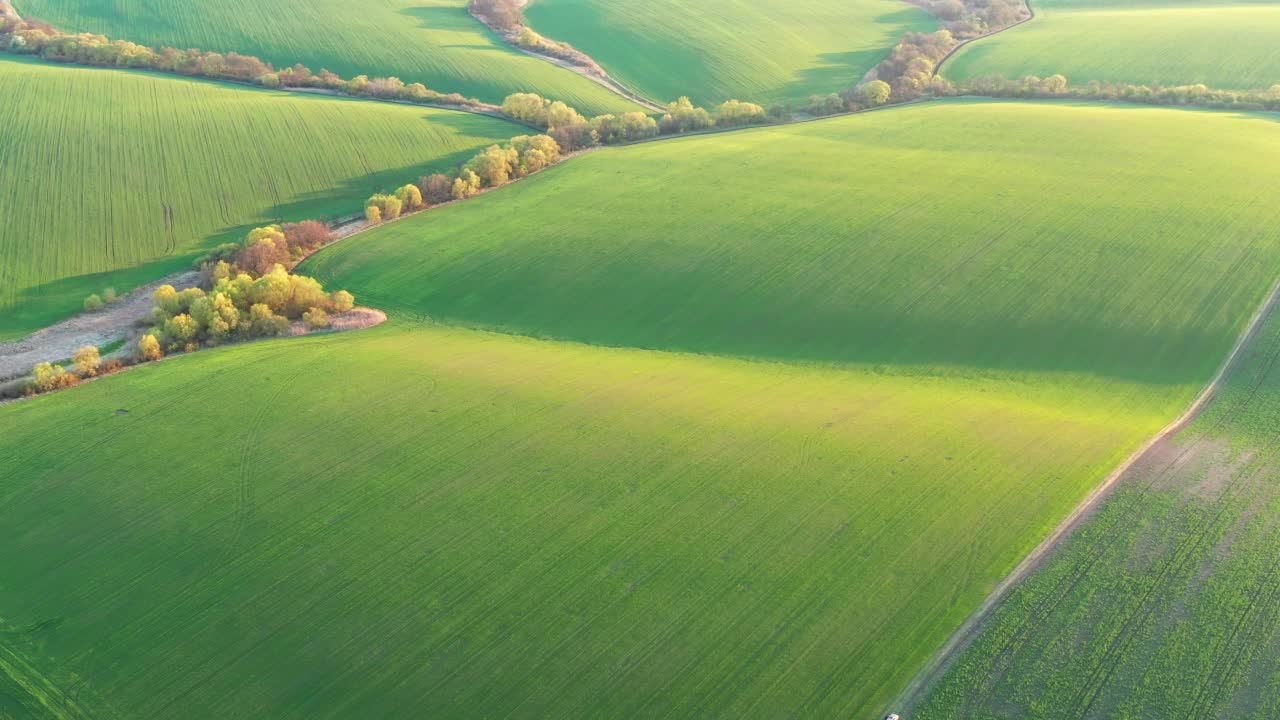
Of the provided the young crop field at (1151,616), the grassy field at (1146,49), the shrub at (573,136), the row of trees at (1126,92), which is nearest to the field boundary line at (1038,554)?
the young crop field at (1151,616)

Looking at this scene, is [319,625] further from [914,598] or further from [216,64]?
[216,64]

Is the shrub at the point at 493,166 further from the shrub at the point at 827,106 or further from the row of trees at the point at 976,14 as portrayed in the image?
the row of trees at the point at 976,14

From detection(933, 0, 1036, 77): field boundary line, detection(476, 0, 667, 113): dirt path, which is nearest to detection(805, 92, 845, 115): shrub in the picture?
detection(933, 0, 1036, 77): field boundary line

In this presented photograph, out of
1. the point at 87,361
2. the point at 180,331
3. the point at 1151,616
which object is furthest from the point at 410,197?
the point at 1151,616

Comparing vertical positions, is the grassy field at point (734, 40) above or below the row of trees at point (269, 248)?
above

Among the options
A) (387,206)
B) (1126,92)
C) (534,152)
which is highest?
(1126,92)

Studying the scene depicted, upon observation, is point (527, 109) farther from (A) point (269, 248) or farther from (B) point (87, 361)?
(B) point (87, 361)
